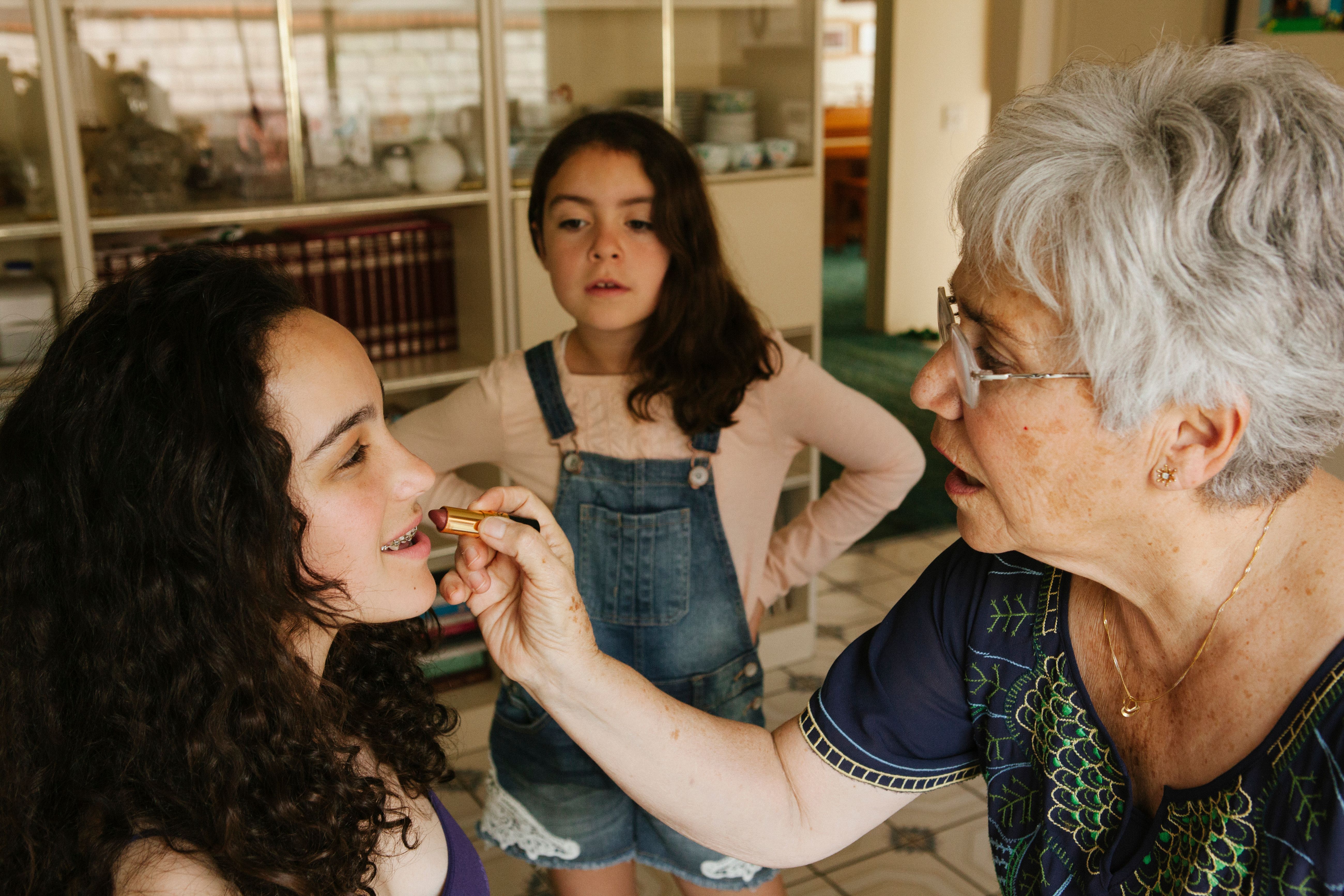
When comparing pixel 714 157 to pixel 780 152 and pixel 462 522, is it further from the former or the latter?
pixel 462 522

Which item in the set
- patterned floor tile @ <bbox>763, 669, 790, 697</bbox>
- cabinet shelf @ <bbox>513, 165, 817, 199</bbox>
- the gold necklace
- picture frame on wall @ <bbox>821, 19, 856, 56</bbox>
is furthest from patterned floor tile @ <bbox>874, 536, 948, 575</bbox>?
picture frame on wall @ <bbox>821, 19, 856, 56</bbox>

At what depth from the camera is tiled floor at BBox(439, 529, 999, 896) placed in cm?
266

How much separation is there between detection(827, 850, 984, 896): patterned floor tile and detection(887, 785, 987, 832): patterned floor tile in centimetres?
12

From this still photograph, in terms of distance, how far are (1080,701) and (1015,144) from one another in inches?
23.3

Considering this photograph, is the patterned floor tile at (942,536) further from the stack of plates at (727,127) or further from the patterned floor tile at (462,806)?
the patterned floor tile at (462,806)

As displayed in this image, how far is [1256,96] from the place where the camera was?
39.3 inches

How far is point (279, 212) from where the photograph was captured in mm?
2787

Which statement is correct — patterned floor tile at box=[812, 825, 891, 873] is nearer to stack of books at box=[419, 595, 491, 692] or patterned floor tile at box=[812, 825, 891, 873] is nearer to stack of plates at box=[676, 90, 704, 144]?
stack of books at box=[419, 595, 491, 692]

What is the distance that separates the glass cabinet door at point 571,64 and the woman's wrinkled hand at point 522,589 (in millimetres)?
1871

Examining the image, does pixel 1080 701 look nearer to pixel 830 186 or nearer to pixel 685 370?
pixel 685 370

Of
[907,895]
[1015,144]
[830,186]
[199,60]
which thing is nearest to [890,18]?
[830,186]

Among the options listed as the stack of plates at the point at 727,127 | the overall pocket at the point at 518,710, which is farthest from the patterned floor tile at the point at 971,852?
the stack of plates at the point at 727,127

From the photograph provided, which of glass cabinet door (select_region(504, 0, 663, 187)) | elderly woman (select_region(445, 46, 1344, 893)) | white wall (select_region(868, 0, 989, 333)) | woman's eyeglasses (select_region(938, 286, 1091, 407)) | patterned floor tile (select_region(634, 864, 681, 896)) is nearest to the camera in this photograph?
elderly woman (select_region(445, 46, 1344, 893))

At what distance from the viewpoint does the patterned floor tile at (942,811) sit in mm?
2910
